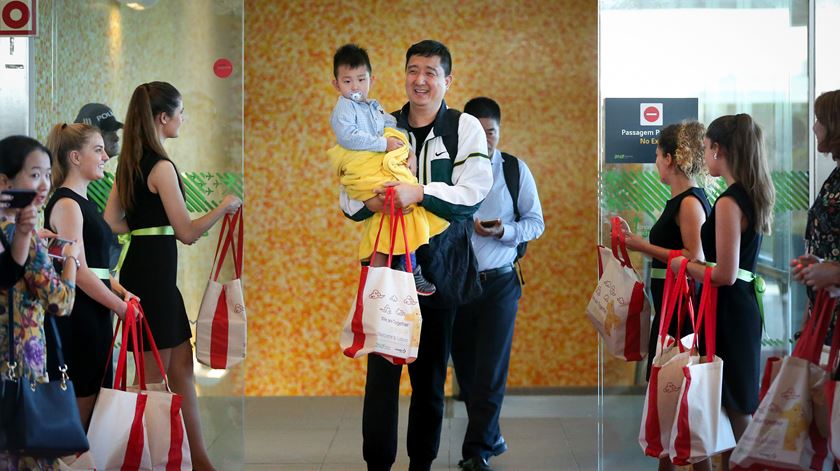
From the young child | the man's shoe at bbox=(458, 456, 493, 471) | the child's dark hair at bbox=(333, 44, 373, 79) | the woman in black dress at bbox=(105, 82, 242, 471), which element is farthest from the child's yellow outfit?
the man's shoe at bbox=(458, 456, 493, 471)

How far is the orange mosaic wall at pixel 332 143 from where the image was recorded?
7098 millimetres

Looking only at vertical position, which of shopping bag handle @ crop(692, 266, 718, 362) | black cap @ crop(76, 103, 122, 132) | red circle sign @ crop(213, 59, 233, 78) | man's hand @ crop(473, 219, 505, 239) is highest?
red circle sign @ crop(213, 59, 233, 78)

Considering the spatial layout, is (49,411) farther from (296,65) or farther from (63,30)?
(296,65)

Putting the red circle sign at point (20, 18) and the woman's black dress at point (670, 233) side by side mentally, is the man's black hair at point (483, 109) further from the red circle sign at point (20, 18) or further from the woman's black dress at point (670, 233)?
the red circle sign at point (20, 18)

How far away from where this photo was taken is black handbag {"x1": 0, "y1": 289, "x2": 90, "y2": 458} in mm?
2844

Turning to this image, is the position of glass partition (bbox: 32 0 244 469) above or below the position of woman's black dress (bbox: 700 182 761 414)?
above

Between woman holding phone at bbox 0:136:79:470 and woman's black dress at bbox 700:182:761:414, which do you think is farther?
woman's black dress at bbox 700:182:761:414

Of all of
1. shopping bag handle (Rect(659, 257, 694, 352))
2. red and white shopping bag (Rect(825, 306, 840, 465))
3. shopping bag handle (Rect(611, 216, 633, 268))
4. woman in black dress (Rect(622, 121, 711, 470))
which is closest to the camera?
red and white shopping bag (Rect(825, 306, 840, 465))

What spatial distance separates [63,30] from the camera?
179 inches

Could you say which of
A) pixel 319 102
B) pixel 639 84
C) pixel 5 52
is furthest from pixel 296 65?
pixel 639 84

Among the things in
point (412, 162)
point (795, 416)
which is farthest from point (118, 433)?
point (795, 416)

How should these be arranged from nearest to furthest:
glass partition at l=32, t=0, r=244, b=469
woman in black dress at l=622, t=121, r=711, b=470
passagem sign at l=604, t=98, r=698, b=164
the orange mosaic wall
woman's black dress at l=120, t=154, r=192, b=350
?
1. woman in black dress at l=622, t=121, r=711, b=470
2. woman's black dress at l=120, t=154, r=192, b=350
3. passagem sign at l=604, t=98, r=698, b=164
4. glass partition at l=32, t=0, r=244, b=469
5. the orange mosaic wall

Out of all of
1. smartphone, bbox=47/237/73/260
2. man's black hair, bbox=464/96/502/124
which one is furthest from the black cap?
man's black hair, bbox=464/96/502/124

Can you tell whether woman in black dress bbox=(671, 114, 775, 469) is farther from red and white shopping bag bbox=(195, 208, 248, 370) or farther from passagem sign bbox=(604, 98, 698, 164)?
red and white shopping bag bbox=(195, 208, 248, 370)
